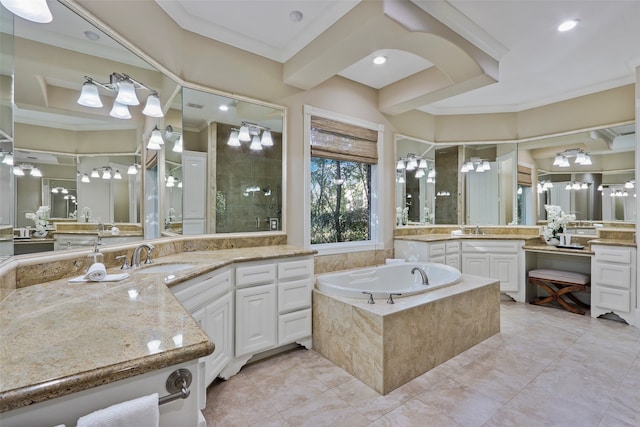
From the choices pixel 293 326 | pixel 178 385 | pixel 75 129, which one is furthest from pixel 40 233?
pixel 293 326

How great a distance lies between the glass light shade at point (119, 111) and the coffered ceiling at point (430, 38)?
888 mm

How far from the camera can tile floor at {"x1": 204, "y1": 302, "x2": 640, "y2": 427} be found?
1.84 metres

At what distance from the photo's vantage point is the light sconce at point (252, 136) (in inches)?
119

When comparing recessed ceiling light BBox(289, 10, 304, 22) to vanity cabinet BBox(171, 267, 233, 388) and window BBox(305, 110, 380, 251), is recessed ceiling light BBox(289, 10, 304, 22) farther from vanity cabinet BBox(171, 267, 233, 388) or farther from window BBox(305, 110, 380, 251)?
vanity cabinet BBox(171, 267, 233, 388)

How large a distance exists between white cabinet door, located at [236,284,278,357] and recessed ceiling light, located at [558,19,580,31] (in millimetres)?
3345

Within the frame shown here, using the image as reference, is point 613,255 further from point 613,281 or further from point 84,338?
point 84,338

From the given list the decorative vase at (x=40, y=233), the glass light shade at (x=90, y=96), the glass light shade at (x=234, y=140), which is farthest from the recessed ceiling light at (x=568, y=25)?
the decorative vase at (x=40, y=233)

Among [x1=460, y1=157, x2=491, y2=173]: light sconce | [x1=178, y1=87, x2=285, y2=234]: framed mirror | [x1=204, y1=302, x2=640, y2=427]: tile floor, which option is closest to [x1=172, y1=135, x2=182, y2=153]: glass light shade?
[x1=178, y1=87, x2=285, y2=234]: framed mirror

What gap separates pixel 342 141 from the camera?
3721 mm

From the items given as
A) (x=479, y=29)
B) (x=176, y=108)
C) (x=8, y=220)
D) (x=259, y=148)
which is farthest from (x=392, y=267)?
(x=8, y=220)

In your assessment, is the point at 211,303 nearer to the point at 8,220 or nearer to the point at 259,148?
the point at 8,220

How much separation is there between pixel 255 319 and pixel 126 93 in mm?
1859

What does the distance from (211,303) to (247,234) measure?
1087mm

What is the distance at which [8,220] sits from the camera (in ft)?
4.76
